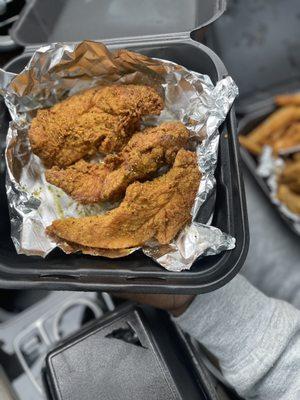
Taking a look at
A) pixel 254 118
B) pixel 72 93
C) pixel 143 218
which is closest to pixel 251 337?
pixel 143 218

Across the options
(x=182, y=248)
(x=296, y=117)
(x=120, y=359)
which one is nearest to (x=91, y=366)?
(x=120, y=359)

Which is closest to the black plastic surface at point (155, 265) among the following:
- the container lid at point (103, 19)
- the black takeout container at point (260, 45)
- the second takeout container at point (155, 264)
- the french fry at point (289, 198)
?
the second takeout container at point (155, 264)

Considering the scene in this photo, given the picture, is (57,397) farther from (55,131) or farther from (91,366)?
(55,131)

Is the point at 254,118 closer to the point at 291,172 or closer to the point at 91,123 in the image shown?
the point at 291,172

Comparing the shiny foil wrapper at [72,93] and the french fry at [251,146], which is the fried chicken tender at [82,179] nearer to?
the shiny foil wrapper at [72,93]

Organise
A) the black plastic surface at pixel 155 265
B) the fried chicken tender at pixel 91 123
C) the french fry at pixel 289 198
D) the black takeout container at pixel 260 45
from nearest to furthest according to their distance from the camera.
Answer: the black plastic surface at pixel 155 265 → the fried chicken tender at pixel 91 123 → the french fry at pixel 289 198 → the black takeout container at pixel 260 45

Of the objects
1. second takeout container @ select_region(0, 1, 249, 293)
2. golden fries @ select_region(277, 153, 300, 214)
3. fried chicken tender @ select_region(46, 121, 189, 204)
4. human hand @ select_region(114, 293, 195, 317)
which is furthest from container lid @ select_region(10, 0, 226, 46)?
golden fries @ select_region(277, 153, 300, 214)
